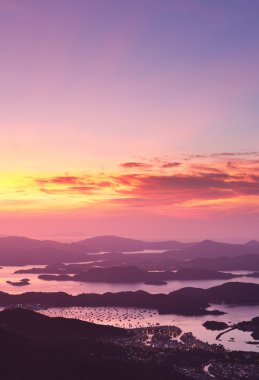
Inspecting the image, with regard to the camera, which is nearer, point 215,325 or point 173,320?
point 215,325

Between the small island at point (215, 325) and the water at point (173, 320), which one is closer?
the water at point (173, 320)

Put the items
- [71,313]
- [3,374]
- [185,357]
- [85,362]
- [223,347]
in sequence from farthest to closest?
[71,313], [223,347], [185,357], [85,362], [3,374]

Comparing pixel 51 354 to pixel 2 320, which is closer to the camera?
pixel 51 354

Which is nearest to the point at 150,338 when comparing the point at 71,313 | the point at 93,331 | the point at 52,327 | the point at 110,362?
the point at 93,331

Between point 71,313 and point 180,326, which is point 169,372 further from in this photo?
point 71,313

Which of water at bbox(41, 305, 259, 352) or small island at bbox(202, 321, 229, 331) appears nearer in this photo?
water at bbox(41, 305, 259, 352)

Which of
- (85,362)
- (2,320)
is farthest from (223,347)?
(2,320)

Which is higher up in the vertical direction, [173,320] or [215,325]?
[173,320]

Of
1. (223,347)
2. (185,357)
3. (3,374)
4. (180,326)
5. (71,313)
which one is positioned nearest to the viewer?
(3,374)

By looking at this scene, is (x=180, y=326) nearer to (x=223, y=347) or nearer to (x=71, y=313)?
(x=223, y=347)
